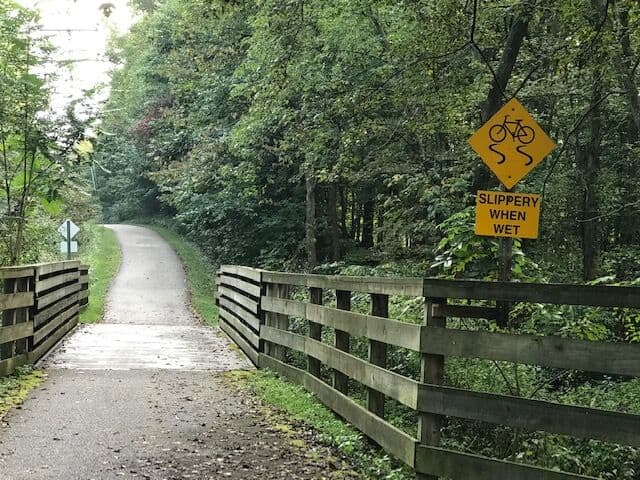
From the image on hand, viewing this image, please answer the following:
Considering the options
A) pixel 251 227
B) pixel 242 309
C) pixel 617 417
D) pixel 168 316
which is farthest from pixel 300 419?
pixel 251 227

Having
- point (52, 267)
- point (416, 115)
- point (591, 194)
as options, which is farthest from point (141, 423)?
point (591, 194)

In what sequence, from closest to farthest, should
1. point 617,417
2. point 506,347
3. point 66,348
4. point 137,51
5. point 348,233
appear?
point 617,417, point 506,347, point 66,348, point 348,233, point 137,51

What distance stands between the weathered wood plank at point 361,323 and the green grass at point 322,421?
711 millimetres

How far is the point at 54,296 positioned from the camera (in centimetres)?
912

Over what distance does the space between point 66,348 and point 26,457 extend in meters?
5.21

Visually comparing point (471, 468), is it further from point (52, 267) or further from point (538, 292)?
point (52, 267)

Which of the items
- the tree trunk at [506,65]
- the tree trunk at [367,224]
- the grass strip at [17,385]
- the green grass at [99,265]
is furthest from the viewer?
the tree trunk at [367,224]

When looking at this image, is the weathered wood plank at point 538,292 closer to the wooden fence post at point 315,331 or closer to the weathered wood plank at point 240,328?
the wooden fence post at point 315,331

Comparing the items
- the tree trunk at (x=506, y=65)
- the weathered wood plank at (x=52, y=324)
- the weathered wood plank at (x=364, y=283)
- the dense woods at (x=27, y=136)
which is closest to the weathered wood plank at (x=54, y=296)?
the weathered wood plank at (x=52, y=324)

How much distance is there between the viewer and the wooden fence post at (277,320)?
7.45 meters

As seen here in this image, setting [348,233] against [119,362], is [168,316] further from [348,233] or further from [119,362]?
[348,233]

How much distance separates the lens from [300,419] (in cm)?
555

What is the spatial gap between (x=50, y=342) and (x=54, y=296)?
0.61 metres

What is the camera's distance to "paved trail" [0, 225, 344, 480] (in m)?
4.33
